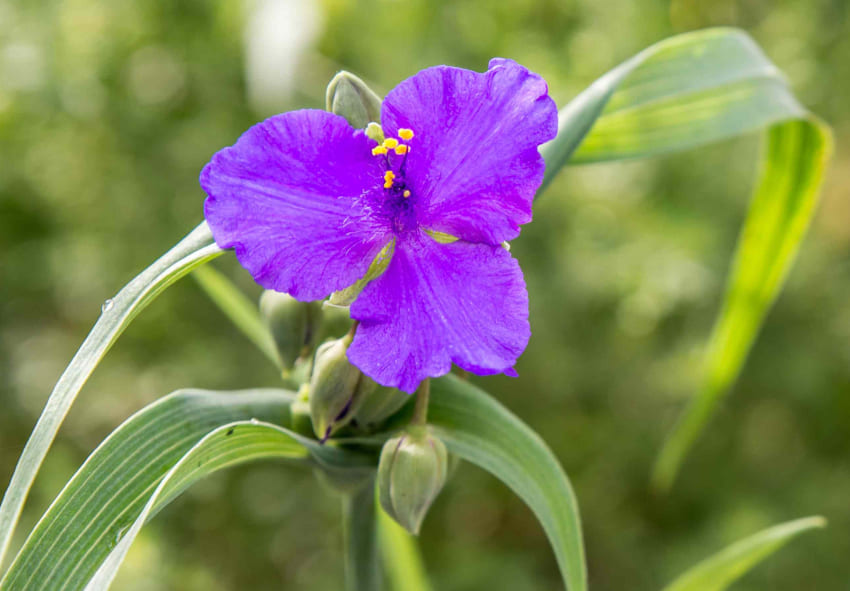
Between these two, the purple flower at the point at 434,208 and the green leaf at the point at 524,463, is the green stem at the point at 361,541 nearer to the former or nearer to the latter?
the green leaf at the point at 524,463

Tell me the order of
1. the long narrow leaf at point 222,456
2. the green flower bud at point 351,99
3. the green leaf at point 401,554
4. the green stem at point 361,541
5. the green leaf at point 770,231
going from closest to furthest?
the long narrow leaf at point 222,456 → the green flower bud at point 351,99 → the green stem at point 361,541 → the green leaf at point 770,231 → the green leaf at point 401,554

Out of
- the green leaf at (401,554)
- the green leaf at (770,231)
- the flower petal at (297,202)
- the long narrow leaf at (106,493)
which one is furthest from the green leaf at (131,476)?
the green leaf at (770,231)

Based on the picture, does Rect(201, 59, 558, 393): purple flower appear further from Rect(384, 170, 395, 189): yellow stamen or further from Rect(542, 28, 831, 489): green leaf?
Rect(542, 28, 831, 489): green leaf

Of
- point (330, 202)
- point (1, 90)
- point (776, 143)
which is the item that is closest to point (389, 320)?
point (330, 202)

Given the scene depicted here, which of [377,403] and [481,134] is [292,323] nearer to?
[377,403]

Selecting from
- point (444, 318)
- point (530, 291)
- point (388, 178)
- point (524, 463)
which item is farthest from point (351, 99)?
point (530, 291)

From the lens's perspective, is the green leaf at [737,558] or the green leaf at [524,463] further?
the green leaf at [737,558]

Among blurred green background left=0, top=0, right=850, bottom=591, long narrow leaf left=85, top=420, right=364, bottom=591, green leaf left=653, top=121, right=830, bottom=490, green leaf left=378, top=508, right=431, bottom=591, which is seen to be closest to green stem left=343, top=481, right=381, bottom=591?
long narrow leaf left=85, top=420, right=364, bottom=591
